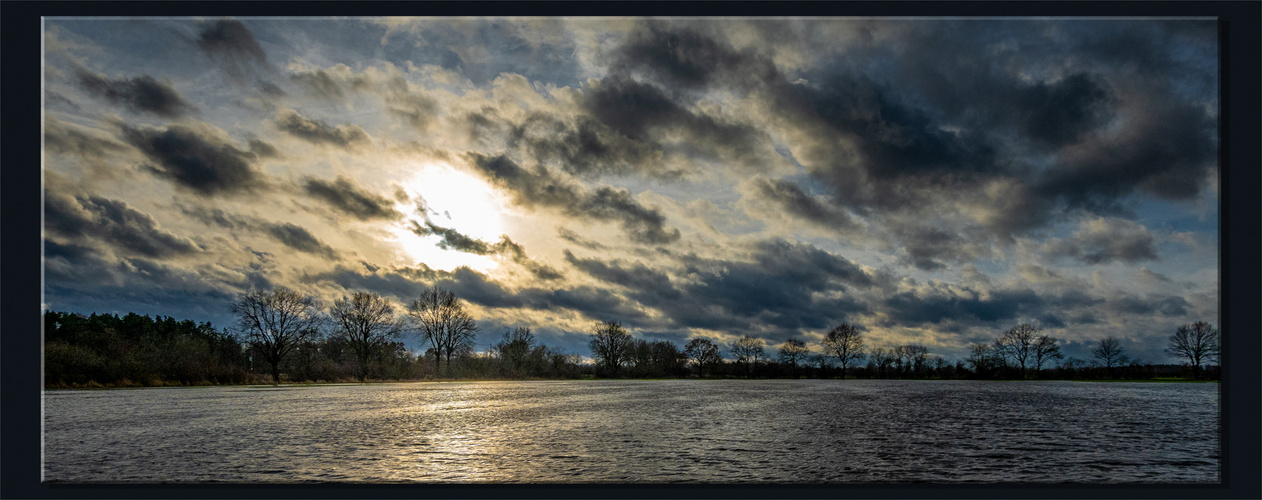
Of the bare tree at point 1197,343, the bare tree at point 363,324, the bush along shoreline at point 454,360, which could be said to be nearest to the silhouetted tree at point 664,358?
the bush along shoreline at point 454,360

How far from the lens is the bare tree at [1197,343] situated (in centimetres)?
1277

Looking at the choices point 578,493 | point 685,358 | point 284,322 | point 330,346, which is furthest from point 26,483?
point 685,358

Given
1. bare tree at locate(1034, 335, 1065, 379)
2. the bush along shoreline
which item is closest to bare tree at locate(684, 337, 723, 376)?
the bush along shoreline

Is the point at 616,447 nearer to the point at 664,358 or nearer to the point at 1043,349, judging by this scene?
the point at 1043,349

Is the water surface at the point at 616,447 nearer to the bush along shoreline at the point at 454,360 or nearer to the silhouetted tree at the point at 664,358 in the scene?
the bush along shoreline at the point at 454,360

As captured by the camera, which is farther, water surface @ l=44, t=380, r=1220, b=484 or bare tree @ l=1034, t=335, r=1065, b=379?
bare tree @ l=1034, t=335, r=1065, b=379

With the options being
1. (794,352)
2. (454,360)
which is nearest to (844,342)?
(794,352)

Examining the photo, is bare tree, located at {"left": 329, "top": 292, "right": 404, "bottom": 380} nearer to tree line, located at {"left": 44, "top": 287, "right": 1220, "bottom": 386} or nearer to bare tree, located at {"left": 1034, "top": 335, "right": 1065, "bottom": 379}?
tree line, located at {"left": 44, "top": 287, "right": 1220, "bottom": 386}

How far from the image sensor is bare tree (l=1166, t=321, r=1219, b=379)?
503 inches

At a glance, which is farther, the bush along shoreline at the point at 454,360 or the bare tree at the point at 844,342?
the bare tree at the point at 844,342

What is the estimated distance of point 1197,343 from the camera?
17.1 m

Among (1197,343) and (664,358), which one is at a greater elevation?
(1197,343)

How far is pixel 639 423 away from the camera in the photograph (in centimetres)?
2561

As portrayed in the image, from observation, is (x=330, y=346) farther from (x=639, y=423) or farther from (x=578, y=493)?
(x=578, y=493)
